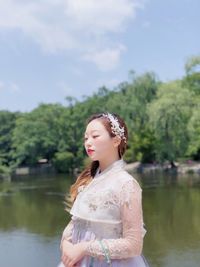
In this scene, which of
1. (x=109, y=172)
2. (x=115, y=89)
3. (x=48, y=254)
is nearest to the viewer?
(x=109, y=172)

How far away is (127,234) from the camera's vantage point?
178cm

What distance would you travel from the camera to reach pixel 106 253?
1784 mm

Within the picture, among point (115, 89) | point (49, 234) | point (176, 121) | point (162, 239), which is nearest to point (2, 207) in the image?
point (49, 234)

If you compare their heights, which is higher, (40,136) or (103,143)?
(40,136)

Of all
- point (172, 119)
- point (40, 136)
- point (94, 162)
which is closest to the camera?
point (94, 162)

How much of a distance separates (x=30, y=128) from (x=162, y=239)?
33.6 meters

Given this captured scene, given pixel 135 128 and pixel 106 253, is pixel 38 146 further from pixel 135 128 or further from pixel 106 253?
pixel 106 253

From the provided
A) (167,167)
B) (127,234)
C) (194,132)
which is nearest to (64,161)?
(167,167)

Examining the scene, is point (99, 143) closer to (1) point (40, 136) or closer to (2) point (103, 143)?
(2) point (103, 143)

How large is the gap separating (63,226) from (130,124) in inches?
857

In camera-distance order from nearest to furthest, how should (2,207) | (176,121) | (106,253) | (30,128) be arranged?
1. (106,253)
2. (2,207)
3. (176,121)
4. (30,128)

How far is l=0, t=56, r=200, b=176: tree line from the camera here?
2936cm

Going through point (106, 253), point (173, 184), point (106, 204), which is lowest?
point (173, 184)

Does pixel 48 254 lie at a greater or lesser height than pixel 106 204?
lesser
